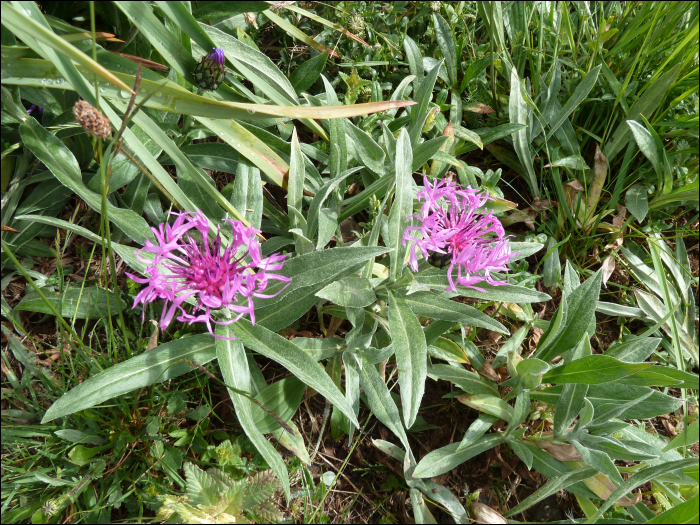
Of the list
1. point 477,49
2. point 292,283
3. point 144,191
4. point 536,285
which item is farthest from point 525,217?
point 144,191

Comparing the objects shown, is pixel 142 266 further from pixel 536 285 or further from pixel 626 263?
pixel 626 263

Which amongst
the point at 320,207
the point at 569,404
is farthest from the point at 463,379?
the point at 320,207

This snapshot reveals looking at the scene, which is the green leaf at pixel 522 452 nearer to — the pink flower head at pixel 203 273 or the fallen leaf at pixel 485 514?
the fallen leaf at pixel 485 514

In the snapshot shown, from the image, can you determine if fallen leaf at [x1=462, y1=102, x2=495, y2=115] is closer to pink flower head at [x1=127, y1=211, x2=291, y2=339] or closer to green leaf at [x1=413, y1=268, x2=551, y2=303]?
green leaf at [x1=413, y1=268, x2=551, y2=303]

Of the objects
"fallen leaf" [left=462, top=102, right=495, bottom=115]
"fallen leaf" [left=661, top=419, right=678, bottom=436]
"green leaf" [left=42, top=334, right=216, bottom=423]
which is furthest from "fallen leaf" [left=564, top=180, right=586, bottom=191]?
"green leaf" [left=42, top=334, right=216, bottom=423]

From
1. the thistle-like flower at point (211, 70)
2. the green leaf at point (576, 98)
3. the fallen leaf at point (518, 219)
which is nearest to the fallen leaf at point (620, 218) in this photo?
the fallen leaf at point (518, 219)

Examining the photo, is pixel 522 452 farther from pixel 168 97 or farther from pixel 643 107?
pixel 168 97
